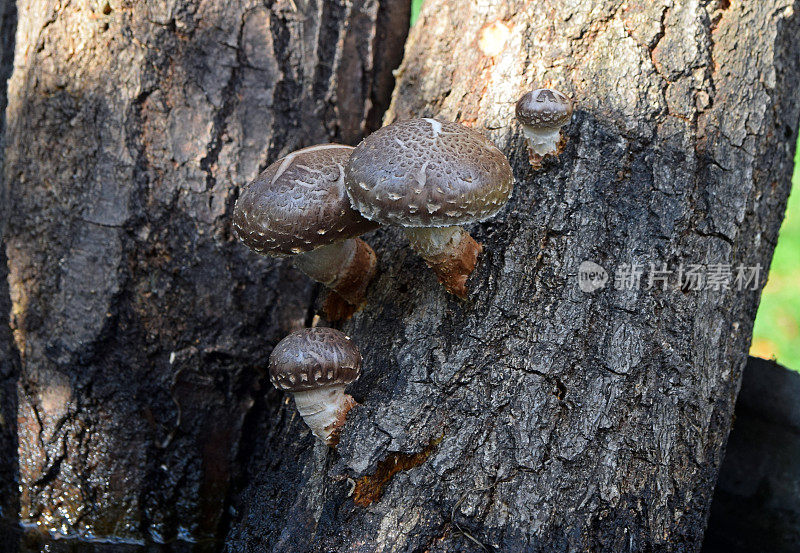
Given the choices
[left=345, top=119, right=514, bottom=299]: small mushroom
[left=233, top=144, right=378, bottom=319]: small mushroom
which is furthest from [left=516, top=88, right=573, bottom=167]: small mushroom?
[left=233, top=144, right=378, bottom=319]: small mushroom

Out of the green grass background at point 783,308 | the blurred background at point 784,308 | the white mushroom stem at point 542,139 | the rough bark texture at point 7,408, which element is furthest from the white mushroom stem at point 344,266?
the blurred background at point 784,308

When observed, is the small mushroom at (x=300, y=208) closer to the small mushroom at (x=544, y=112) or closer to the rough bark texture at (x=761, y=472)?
the small mushroom at (x=544, y=112)

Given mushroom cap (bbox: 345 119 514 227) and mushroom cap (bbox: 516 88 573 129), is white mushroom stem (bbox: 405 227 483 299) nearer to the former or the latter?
mushroom cap (bbox: 345 119 514 227)

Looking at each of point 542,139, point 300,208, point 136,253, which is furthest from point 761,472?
point 136,253

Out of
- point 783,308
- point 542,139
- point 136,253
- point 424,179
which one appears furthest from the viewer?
point 783,308

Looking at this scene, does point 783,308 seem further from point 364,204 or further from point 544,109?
point 364,204

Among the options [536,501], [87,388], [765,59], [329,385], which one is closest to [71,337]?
[87,388]
